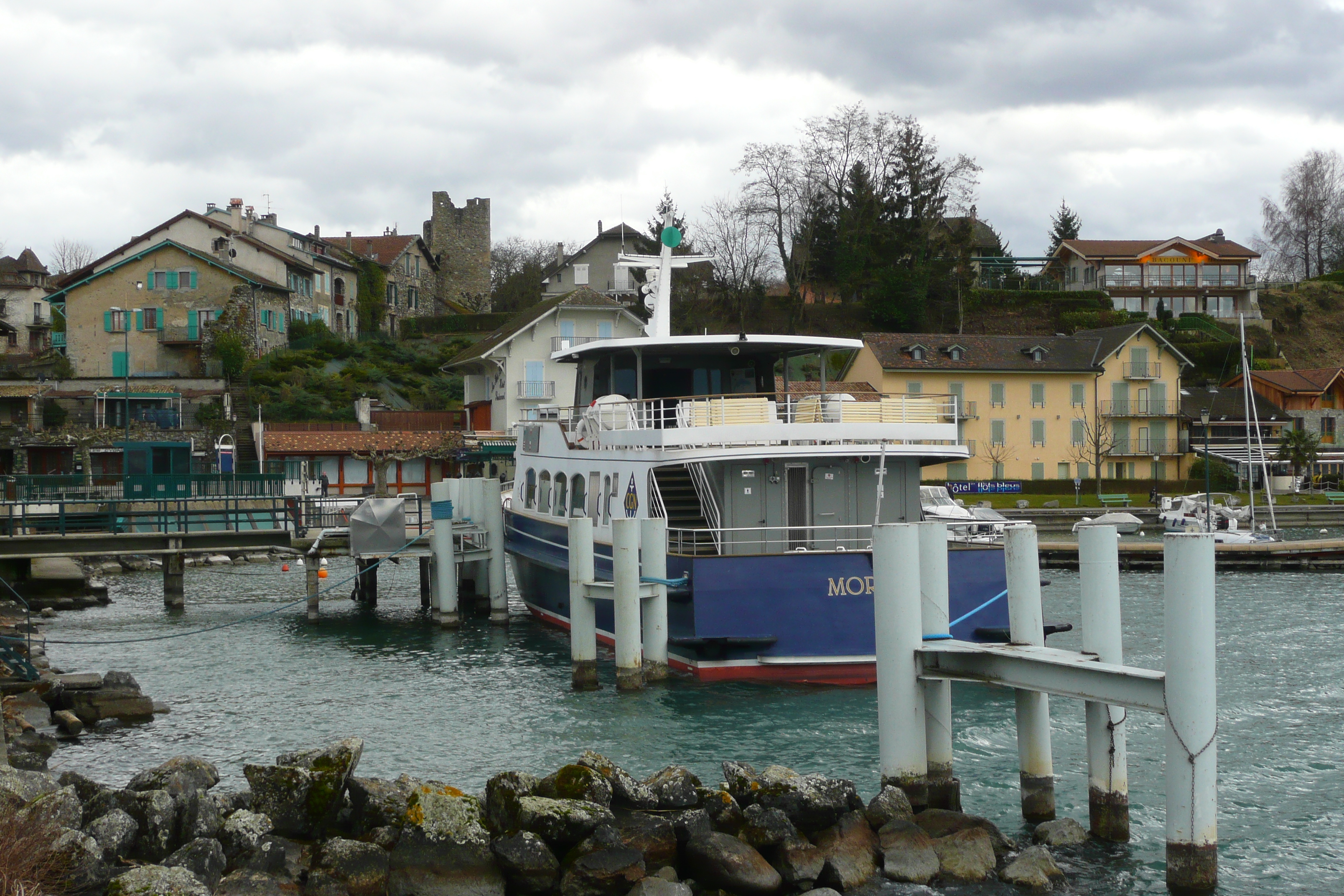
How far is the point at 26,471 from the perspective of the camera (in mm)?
54438

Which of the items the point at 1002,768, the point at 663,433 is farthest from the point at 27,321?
the point at 1002,768

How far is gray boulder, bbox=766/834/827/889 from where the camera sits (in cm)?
1063

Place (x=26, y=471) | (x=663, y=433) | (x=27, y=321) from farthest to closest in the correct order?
1. (x=27, y=321)
2. (x=26, y=471)
3. (x=663, y=433)

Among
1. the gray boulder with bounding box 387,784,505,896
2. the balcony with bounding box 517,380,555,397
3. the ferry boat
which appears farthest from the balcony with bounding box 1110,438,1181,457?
the gray boulder with bounding box 387,784,505,896

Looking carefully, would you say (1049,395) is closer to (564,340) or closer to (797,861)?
(564,340)

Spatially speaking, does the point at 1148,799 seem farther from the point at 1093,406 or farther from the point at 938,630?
the point at 1093,406

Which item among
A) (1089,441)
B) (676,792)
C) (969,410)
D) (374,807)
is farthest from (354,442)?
(676,792)

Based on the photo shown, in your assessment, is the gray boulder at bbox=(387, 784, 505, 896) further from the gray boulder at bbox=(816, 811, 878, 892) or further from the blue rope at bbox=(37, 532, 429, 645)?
the blue rope at bbox=(37, 532, 429, 645)

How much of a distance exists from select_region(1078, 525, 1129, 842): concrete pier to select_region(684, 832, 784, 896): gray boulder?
10.5 ft

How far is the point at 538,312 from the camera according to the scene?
195 ft

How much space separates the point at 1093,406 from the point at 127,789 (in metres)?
58.3

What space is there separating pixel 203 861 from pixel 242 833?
21.7 inches

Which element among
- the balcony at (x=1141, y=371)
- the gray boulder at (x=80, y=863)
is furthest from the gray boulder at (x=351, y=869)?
the balcony at (x=1141, y=371)

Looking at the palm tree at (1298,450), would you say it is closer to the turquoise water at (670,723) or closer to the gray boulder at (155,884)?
the turquoise water at (670,723)
